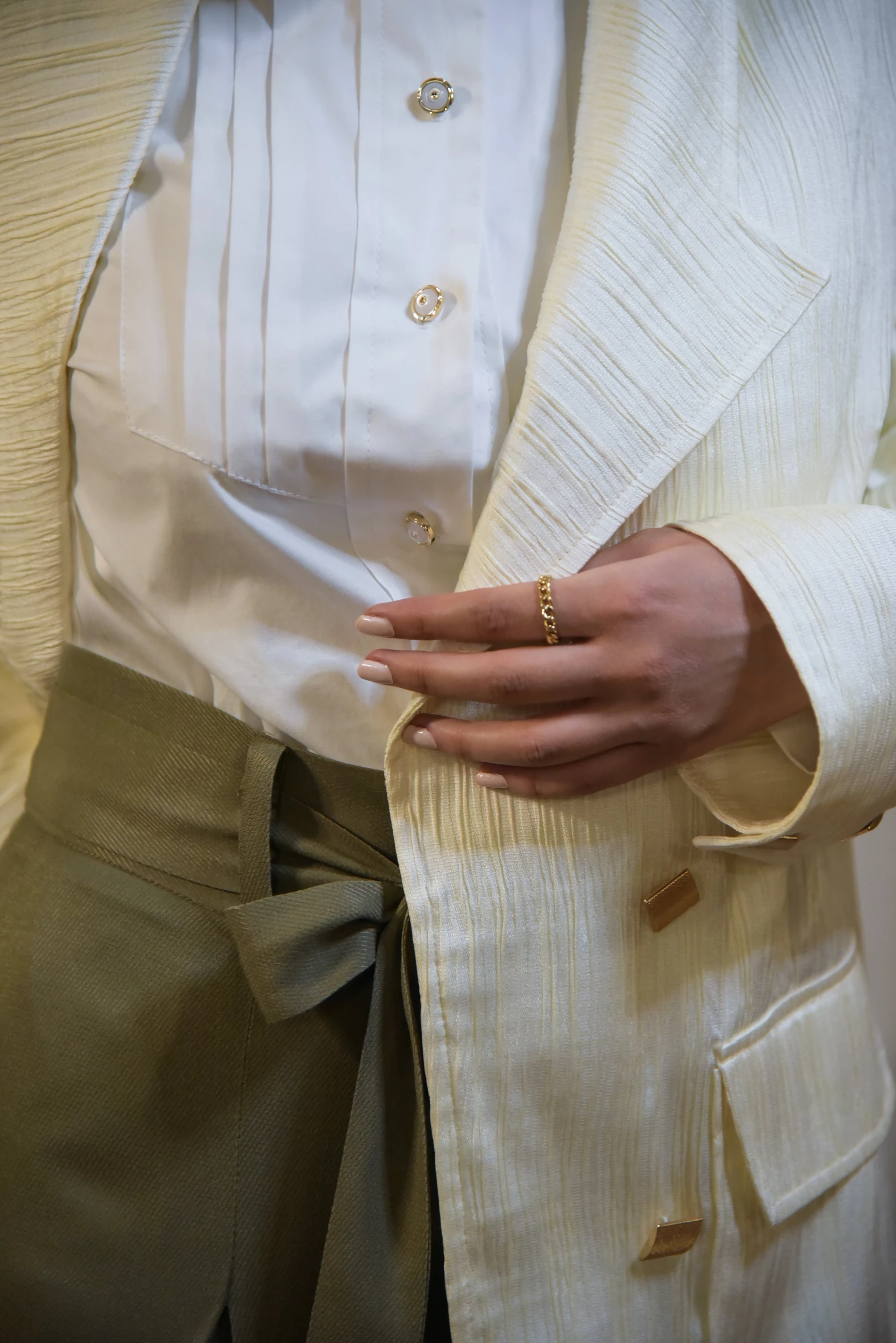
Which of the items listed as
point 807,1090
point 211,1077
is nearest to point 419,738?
point 211,1077

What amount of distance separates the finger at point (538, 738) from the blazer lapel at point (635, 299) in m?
0.09

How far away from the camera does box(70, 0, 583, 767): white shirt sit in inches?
20.1

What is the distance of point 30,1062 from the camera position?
1.93ft

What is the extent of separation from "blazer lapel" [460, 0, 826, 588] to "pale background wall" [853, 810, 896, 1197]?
0.70m

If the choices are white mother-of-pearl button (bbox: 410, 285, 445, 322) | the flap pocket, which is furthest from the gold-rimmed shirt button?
the flap pocket

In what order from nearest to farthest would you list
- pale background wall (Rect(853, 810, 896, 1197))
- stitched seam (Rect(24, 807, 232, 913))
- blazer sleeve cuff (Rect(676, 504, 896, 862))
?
blazer sleeve cuff (Rect(676, 504, 896, 862)) < stitched seam (Rect(24, 807, 232, 913)) < pale background wall (Rect(853, 810, 896, 1197))

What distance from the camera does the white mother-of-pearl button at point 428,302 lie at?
0.50 meters

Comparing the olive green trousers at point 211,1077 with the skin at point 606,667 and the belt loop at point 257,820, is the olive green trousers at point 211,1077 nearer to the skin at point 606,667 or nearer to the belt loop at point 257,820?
the belt loop at point 257,820

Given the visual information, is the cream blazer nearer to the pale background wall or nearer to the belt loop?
the belt loop

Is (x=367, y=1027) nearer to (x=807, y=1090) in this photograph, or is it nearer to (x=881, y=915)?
(x=807, y=1090)

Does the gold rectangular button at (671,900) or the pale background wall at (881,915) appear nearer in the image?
the gold rectangular button at (671,900)

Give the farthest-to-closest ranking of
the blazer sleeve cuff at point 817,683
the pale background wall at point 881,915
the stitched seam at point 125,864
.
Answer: the pale background wall at point 881,915 → the stitched seam at point 125,864 → the blazer sleeve cuff at point 817,683

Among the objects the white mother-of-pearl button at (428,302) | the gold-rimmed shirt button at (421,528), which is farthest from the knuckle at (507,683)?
the white mother-of-pearl button at (428,302)

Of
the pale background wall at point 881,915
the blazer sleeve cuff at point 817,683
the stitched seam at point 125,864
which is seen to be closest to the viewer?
the blazer sleeve cuff at point 817,683
